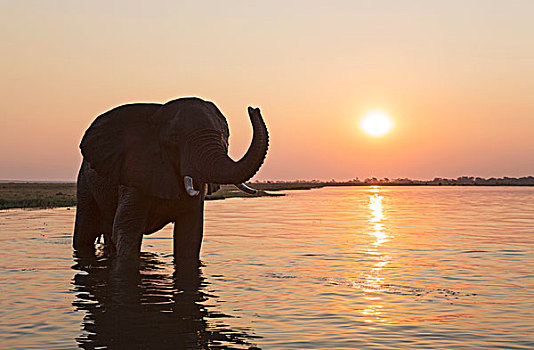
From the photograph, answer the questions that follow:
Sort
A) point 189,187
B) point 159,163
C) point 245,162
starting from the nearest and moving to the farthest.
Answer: point 245,162 → point 189,187 → point 159,163

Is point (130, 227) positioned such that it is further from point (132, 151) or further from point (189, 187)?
point (189, 187)

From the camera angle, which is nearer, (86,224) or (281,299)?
(281,299)

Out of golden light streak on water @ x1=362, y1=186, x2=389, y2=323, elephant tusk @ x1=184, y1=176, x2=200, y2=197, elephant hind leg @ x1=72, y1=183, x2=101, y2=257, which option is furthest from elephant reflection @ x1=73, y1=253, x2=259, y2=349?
elephant hind leg @ x1=72, y1=183, x2=101, y2=257

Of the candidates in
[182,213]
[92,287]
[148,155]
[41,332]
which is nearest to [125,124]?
[148,155]

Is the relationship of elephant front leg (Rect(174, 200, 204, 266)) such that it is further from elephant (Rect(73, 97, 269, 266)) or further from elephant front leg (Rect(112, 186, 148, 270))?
elephant front leg (Rect(112, 186, 148, 270))

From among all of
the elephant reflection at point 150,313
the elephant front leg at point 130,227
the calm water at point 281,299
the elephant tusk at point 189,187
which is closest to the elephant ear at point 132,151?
the elephant front leg at point 130,227

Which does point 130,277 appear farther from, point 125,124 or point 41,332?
point 41,332

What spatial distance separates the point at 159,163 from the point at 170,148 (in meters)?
0.36

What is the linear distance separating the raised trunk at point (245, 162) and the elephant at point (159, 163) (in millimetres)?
23

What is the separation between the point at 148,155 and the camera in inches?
564

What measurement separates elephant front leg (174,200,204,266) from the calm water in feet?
1.05

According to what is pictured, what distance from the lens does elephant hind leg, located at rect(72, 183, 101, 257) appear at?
17.7m

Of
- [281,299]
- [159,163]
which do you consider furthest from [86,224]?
[281,299]

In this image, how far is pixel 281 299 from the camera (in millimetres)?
12305
